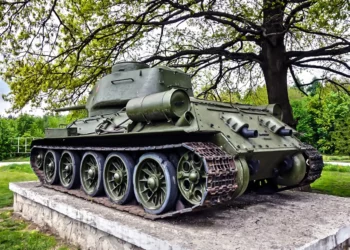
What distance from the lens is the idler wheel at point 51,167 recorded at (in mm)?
8164

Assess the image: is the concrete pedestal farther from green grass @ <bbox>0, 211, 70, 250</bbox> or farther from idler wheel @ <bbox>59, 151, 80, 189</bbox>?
idler wheel @ <bbox>59, 151, 80, 189</bbox>

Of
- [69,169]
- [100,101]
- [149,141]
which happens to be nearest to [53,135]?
[69,169]

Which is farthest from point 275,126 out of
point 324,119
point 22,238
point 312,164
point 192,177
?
point 324,119

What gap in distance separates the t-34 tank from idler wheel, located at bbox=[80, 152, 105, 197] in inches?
0.8

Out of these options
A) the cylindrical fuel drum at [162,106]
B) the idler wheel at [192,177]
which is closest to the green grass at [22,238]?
the idler wheel at [192,177]

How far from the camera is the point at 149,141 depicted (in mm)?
5715

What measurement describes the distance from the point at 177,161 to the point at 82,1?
573 cm

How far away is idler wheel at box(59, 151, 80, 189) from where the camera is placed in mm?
7512

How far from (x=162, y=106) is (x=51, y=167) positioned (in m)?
4.41

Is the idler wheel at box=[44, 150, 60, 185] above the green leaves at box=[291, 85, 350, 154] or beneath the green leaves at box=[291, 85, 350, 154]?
beneath

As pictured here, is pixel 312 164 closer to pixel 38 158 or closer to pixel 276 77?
pixel 276 77

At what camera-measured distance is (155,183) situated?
5488 mm

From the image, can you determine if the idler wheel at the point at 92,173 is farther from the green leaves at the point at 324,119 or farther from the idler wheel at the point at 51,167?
the green leaves at the point at 324,119

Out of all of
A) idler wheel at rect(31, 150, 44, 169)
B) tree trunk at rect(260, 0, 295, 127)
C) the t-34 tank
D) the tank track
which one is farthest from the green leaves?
the tank track
